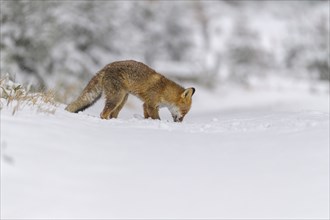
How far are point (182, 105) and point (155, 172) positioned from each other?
4.78 meters

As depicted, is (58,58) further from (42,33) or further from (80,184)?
(80,184)

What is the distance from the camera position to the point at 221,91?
31594mm

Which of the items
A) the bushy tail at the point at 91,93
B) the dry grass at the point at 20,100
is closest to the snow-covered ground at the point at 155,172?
the dry grass at the point at 20,100

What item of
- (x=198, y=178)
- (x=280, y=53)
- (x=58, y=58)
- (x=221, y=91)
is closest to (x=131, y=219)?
(x=198, y=178)

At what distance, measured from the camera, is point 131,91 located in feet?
30.5

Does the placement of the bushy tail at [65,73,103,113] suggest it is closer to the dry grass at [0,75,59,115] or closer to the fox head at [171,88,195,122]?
the dry grass at [0,75,59,115]

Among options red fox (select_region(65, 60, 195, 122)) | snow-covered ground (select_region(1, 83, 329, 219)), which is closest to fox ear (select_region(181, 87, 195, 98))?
red fox (select_region(65, 60, 195, 122))

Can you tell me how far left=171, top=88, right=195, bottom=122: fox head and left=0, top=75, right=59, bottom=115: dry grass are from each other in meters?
2.05

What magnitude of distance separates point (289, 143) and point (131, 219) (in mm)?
2022

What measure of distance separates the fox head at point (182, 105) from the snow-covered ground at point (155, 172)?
3.24 meters

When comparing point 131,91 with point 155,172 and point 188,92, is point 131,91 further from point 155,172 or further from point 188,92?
point 155,172

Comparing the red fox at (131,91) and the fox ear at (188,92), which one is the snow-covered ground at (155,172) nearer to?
the red fox at (131,91)

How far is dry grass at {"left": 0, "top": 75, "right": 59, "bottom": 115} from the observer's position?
653cm

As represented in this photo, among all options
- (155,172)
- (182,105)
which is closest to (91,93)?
(182,105)
